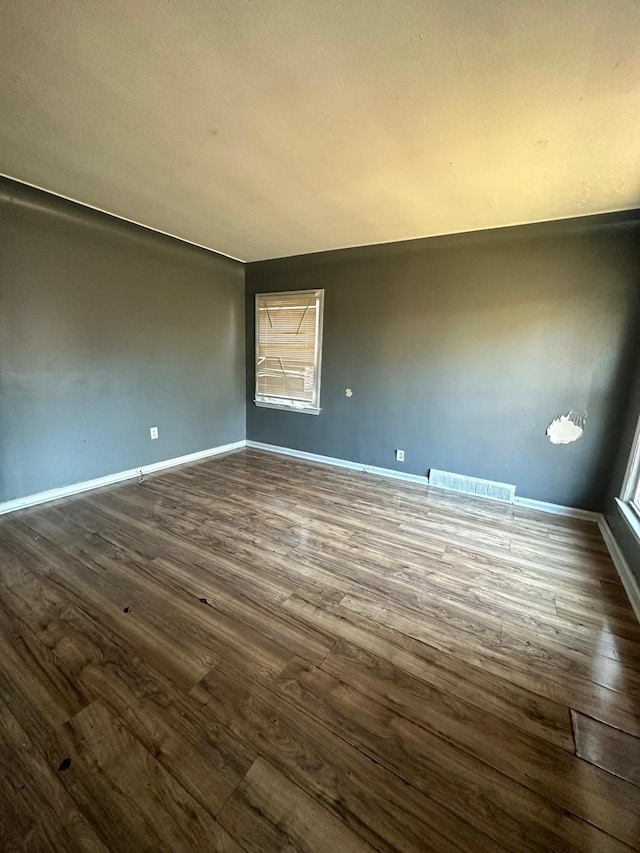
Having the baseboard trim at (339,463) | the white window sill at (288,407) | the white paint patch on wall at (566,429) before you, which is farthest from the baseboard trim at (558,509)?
the white window sill at (288,407)

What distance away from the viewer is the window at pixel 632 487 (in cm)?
224

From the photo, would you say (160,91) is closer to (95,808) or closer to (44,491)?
(95,808)

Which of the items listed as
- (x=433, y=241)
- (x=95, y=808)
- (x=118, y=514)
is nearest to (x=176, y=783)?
(x=95, y=808)

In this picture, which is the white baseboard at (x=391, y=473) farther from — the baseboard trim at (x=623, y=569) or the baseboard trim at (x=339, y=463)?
the baseboard trim at (x=623, y=569)

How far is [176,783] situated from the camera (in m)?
1.00

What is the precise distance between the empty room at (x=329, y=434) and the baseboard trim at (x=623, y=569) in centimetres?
2

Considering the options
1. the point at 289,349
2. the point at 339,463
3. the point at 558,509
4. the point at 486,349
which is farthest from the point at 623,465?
the point at 289,349

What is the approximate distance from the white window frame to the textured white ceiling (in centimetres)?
176

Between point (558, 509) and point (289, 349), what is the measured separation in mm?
3300

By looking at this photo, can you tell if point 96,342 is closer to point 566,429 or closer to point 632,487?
point 566,429

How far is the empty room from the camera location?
105 centimetres

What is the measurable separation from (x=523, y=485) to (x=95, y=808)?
335cm

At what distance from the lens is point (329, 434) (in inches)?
159

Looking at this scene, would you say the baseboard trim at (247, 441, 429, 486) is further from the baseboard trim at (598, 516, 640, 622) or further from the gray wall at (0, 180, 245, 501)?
the baseboard trim at (598, 516, 640, 622)
